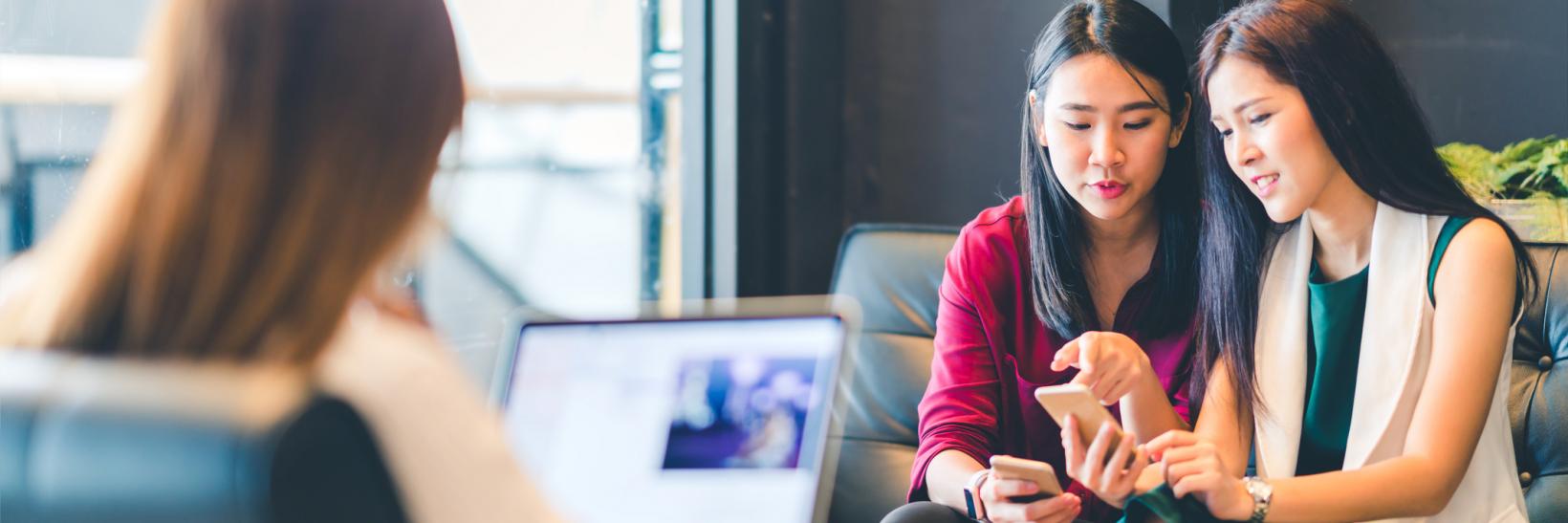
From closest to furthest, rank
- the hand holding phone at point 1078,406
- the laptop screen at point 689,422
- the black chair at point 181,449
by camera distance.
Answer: the black chair at point 181,449 → the laptop screen at point 689,422 → the hand holding phone at point 1078,406

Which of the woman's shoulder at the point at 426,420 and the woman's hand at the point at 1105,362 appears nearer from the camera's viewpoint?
the woman's shoulder at the point at 426,420

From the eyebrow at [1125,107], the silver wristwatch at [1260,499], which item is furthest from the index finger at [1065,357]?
the eyebrow at [1125,107]

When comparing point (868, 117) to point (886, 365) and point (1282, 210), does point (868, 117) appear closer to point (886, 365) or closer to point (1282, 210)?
point (886, 365)

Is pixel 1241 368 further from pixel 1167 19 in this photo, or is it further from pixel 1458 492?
pixel 1167 19

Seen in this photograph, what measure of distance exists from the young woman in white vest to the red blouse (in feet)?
0.36

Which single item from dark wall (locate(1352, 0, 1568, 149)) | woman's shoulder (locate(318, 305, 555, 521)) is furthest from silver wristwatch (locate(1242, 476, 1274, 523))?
dark wall (locate(1352, 0, 1568, 149))

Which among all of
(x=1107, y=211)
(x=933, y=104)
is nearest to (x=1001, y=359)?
(x=1107, y=211)

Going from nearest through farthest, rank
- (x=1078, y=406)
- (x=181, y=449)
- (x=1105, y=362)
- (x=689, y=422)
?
(x=181, y=449) < (x=689, y=422) < (x=1078, y=406) < (x=1105, y=362)

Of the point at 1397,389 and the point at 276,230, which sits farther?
the point at 1397,389

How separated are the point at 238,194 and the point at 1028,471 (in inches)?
36.2

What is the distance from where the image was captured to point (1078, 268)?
5.53 ft

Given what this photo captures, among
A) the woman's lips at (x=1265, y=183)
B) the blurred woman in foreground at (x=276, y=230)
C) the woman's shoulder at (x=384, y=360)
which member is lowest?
the woman's lips at (x=1265, y=183)

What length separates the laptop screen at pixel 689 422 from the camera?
1.01m

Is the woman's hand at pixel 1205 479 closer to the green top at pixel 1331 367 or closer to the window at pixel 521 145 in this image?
the green top at pixel 1331 367
